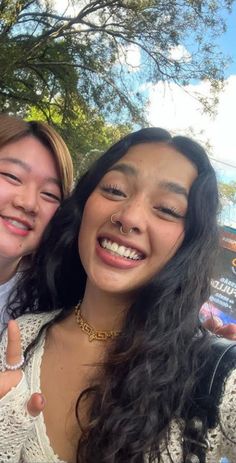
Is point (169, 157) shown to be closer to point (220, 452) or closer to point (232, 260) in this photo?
point (220, 452)

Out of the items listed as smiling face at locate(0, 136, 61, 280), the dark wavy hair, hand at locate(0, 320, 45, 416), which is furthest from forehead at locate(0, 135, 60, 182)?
hand at locate(0, 320, 45, 416)

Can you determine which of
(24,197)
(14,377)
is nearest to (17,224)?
(24,197)

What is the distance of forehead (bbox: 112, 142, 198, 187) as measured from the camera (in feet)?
4.93

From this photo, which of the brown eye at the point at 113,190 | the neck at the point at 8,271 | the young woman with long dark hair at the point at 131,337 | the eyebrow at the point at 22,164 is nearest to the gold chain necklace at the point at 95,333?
the young woman with long dark hair at the point at 131,337

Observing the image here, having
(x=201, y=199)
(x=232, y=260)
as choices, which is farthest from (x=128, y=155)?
(x=232, y=260)

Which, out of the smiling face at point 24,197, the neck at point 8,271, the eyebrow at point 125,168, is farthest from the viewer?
the neck at point 8,271

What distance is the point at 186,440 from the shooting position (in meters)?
1.27

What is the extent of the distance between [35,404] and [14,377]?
4.2 inches

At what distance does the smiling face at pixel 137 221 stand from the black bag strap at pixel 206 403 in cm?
33

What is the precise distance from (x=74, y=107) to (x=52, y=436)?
9.69 metres

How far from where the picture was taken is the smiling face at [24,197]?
2059 mm

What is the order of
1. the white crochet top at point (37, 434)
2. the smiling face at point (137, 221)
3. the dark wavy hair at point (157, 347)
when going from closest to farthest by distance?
the white crochet top at point (37, 434)
the dark wavy hair at point (157, 347)
the smiling face at point (137, 221)

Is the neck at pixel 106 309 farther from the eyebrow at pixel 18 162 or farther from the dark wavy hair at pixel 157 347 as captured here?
the eyebrow at pixel 18 162

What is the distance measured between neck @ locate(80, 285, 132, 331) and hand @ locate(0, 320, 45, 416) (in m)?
0.31
